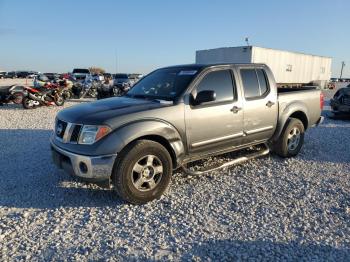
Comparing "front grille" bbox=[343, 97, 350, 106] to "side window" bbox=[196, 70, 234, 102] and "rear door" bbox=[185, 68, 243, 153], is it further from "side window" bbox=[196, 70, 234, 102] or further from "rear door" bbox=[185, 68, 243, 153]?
"side window" bbox=[196, 70, 234, 102]

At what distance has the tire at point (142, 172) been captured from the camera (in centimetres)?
383

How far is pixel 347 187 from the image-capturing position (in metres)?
4.69

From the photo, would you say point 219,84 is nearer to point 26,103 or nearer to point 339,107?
point 339,107

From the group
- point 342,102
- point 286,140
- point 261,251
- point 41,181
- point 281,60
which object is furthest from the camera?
point 281,60

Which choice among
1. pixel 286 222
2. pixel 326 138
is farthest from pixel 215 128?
pixel 326 138

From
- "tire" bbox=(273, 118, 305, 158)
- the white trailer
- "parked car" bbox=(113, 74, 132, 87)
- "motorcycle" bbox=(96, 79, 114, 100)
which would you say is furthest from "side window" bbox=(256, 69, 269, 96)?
the white trailer

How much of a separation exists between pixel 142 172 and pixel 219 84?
187 centimetres

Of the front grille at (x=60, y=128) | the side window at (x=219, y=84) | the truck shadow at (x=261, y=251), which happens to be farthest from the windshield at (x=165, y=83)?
the truck shadow at (x=261, y=251)

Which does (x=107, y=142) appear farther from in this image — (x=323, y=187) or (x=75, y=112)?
(x=323, y=187)

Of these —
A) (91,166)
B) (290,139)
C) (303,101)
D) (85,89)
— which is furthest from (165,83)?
(85,89)

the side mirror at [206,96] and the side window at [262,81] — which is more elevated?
the side window at [262,81]

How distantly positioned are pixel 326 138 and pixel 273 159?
2.93m

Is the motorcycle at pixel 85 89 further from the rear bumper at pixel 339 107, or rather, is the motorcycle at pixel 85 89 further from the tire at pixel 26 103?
the rear bumper at pixel 339 107

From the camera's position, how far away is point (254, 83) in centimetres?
532
